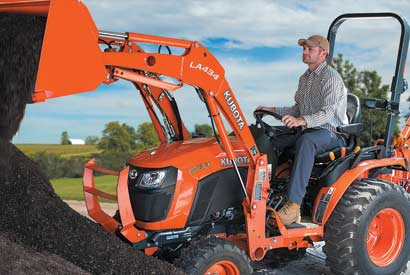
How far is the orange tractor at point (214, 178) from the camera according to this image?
156 inches

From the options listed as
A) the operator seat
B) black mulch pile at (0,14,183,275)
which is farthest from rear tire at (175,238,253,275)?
the operator seat

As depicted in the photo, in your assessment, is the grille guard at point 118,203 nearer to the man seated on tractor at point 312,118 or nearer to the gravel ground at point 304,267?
the man seated on tractor at point 312,118

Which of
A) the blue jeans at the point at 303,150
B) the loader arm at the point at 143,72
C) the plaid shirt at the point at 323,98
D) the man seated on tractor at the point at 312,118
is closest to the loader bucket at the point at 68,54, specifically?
the loader arm at the point at 143,72

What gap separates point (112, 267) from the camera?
4215 mm

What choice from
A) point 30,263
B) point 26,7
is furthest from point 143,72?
point 30,263

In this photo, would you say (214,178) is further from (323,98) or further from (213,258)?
(323,98)

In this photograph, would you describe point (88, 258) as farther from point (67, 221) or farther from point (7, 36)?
point (7, 36)

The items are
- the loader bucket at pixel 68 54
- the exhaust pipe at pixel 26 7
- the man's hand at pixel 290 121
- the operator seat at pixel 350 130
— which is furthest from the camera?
the operator seat at pixel 350 130

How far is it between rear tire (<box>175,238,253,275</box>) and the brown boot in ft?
1.79

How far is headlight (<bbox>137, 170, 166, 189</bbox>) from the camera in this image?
4.53m

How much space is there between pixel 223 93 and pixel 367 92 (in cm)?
1036

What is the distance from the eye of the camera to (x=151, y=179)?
15.0 feet

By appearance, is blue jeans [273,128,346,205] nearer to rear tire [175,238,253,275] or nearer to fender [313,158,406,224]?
fender [313,158,406,224]

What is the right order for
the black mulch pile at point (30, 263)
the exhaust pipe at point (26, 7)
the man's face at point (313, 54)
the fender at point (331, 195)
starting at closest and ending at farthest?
the black mulch pile at point (30, 263), the exhaust pipe at point (26, 7), the fender at point (331, 195), the man's face at point (313, 54)
